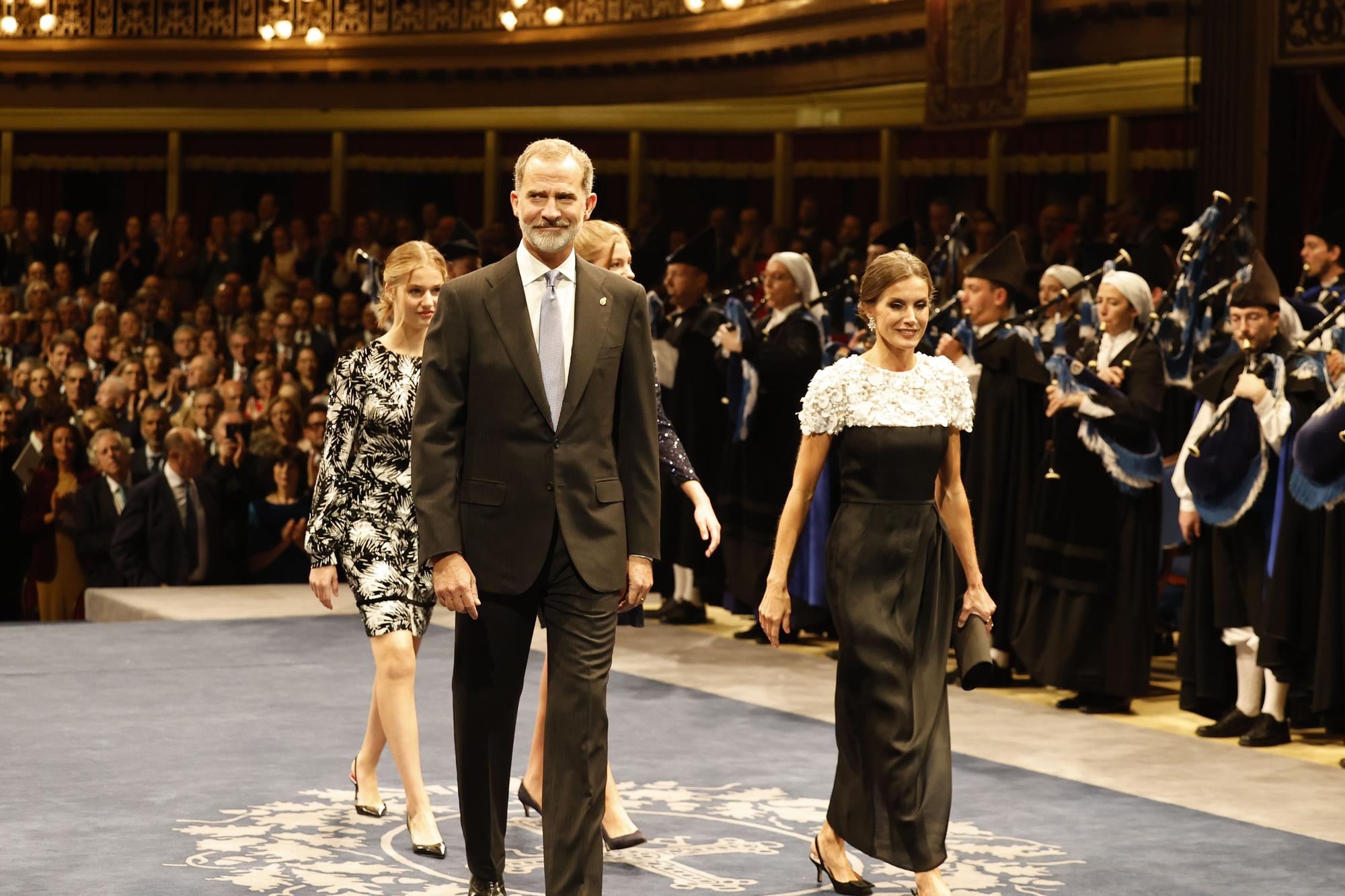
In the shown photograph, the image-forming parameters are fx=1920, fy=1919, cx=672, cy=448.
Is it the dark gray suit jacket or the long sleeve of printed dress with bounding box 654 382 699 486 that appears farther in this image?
the long sleeve of printed dress with bounding box 654 382 699 486

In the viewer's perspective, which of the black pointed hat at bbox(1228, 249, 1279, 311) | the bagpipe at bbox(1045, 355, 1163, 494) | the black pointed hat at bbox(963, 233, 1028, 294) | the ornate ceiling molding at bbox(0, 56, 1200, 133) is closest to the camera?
the black pointed hat at bbox(1228, 249, 1279, 311)

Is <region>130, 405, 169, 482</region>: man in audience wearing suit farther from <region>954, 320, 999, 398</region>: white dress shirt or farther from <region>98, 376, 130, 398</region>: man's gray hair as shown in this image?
<region>954, 320, 999, 398</region>: white dress shirt

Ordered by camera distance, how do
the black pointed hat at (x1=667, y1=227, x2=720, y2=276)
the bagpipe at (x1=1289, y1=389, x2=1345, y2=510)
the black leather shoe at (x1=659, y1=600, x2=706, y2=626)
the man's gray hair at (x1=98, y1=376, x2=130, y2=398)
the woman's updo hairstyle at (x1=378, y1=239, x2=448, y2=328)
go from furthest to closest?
the man's gray hair at (x1=98, y1=376, x2=130, y2=398), the black leather shoe at (x1=659, y1=600, x2=706, y2=626), the black pointed hat at (x1=667, y1=227, x2=720, y2=276), the bagpipe at (x1=1289, y1=389, x2=1345, y2=510), the woman's updo hairstyle at (x1=378, y1=239, x2=448, y2=328)

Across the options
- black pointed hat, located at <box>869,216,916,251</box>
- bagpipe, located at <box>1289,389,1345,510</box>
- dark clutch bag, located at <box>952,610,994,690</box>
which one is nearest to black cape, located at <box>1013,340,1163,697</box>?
bagpipe, located at <box>1289,389,1345,510</box>

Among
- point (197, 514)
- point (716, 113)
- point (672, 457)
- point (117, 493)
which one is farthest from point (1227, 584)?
point (716, 113)

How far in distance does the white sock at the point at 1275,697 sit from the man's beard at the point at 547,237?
3707 mm

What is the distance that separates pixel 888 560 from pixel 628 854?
39.0 inches

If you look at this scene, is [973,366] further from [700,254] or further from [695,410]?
[695,410]

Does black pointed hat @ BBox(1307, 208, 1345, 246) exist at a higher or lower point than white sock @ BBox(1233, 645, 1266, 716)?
higher

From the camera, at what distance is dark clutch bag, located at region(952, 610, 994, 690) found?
427 cm

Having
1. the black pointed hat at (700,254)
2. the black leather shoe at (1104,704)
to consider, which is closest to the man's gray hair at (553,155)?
the black leather shoe at (1104,704)

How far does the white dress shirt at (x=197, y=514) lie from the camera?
9.02m

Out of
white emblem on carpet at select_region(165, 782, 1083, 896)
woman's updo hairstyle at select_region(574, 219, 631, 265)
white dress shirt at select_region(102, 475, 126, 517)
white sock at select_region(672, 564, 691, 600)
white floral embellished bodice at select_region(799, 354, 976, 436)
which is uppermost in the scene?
woman's updo hairstyle at select_region(574, 219, 631, 265)

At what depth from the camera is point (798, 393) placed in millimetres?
8266
